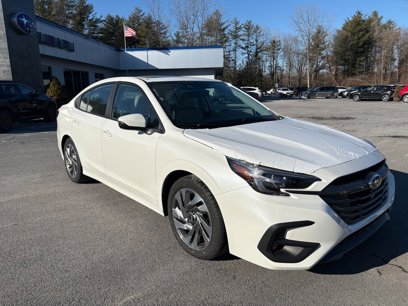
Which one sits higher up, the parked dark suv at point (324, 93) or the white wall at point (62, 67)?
the white wall at point (62, 67)

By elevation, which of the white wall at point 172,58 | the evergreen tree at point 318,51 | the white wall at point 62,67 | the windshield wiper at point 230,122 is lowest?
the windshield wiper at point 230,122

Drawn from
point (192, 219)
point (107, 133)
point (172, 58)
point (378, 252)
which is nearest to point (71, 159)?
point (107, 133)

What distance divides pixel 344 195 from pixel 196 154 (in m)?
1.22

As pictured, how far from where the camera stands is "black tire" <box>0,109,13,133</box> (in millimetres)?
11766

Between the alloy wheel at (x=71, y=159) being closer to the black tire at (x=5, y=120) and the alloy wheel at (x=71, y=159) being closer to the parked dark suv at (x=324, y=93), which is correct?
the black tire at (x=5, y=120)

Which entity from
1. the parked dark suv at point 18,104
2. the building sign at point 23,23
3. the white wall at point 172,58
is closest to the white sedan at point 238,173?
the parked dark suv at point 18,104

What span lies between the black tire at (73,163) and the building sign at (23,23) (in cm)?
1426

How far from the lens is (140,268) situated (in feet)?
10.1

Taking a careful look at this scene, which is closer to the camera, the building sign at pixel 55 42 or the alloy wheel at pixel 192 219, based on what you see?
the alloy wheel at pixel 192 219

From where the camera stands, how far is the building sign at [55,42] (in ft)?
71.4

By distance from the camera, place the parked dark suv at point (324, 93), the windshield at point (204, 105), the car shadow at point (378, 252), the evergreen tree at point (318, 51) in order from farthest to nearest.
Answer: the evergreen tree at point (318, 51) < the parked dark suv at point (324, 93) < the windshield at point (204, 105) < the car shadow at point (378, 252)

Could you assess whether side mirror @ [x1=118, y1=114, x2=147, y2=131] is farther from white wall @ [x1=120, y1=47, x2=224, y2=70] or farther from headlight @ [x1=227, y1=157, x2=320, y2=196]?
white wall @ [x1=120, y1=47, x2=224, y2=70]

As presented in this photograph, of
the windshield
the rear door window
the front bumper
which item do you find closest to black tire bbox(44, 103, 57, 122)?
the rear door window

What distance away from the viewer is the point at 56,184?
5543mm
